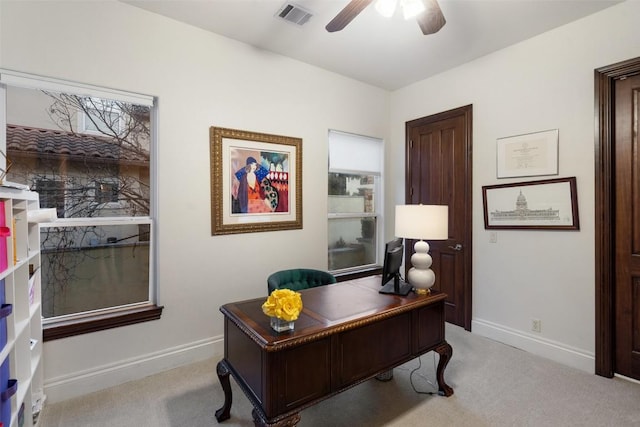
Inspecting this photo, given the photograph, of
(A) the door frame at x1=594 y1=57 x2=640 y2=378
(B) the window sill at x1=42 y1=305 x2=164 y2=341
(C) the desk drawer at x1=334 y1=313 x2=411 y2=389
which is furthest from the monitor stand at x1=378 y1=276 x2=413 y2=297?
(B) the window sill at x1=42 y1=305 x2=164 y2=341

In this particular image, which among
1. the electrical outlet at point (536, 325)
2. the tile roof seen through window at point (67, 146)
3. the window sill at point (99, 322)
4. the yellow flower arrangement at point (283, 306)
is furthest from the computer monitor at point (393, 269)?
the tile roof seen through window at point (67, 146)

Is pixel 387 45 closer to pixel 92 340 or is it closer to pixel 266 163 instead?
pixel 266 163

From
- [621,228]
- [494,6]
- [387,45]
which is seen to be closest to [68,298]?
[387,45]

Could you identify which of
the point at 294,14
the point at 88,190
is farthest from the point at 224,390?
the point at 294,14

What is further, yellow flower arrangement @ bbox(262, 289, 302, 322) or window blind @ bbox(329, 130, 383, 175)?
window blind @ bbox(329, 130, 383, 175)

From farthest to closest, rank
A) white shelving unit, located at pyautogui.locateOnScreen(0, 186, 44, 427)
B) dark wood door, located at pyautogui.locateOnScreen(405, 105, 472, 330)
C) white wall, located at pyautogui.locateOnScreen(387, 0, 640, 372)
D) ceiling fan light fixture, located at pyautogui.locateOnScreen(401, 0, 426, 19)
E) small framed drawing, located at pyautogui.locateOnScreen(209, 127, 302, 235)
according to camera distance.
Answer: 1. dark wood door, located at pyautogui.locateOnScreen(405, 105, 472, 330)
2. small framed drawing, located at pyautogui.locateOnScreen(209, 127, 302, 235)
3. white wall, located at pyautogui.locateOnScreen(387, 0, 640, 372)
4. ceiling fan light fixture, located at pyautogui.locateOnScreen(401, 0, 426, 19)
5. white shelving unit, located at pyautogui.locateOnScreen(0, 186, 44, 427)

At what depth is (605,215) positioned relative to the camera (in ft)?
7.95

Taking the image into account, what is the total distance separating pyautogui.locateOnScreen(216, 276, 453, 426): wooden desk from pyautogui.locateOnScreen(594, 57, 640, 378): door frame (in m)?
1.35

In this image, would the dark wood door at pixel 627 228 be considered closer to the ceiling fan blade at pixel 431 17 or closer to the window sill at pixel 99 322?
the ceiling fan blade at pixel 431 17

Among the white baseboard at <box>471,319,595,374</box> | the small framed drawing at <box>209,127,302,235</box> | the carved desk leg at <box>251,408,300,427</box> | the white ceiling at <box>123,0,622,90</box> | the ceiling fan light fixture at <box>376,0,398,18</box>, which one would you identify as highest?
the white ceiling at <box>123,0,622,90</box>

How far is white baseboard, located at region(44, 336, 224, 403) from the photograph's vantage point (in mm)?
2139

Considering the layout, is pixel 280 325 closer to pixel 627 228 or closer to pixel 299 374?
pixel 299 374

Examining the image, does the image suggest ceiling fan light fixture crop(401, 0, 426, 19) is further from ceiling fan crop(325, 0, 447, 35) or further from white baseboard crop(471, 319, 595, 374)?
white baseboard crop(471, 319, 595, 374)

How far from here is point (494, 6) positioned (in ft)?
7.73
